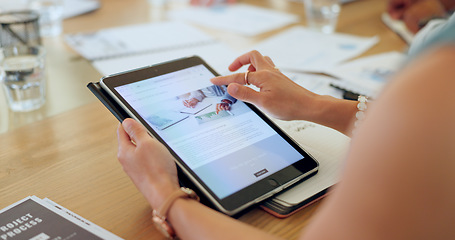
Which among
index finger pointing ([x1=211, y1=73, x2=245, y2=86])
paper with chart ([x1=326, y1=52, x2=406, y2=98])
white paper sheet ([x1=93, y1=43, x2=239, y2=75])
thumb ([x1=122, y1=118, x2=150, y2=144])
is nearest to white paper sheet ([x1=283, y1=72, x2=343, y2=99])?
paper with chart ([x1=326, y1=52, x2=406, y2=98])

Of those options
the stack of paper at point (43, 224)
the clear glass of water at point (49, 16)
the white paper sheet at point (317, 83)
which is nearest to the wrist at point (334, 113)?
the white paper sheet at point (317, 83)

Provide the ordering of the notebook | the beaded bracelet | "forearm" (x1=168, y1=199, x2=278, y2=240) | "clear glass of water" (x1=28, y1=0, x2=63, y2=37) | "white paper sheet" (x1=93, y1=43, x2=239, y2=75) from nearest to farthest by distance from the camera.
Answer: "forearm" (x1=168, y1=199, x2=278, y2=240) → the notebook → the beaded bracelet → "white paper sheet" (x1=93, y1=43, x2=239, y2=75) → "clear glass of water" (x1=28, y1=0, x2=63, y2=37)

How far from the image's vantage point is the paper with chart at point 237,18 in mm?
1424

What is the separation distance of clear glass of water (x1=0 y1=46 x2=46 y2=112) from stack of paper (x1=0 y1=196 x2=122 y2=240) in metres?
0.35

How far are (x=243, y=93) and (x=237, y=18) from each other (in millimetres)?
859

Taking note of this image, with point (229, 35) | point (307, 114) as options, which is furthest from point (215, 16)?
point (307, 114)

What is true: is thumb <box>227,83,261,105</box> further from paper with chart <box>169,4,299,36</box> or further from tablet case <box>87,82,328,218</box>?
paper with chart <box>169,4,299,36</box>

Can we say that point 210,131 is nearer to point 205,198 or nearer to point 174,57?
point 205,198

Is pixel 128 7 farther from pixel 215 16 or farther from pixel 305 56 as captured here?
pixel 305 56

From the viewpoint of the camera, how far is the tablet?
60 cm

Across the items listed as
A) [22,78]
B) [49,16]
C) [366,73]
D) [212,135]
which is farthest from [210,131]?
[49,16]

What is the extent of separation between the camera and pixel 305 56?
123 cm

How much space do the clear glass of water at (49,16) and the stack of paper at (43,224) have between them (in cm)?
82

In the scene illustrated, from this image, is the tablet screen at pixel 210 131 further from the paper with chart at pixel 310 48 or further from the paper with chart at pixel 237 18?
the paper with chart at pixel 237 18
